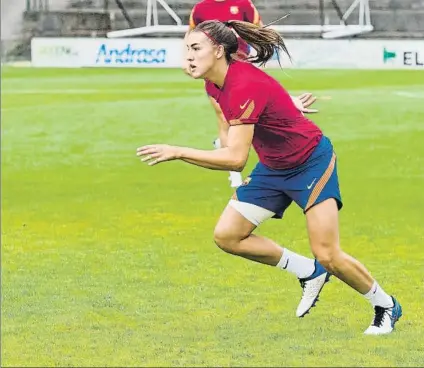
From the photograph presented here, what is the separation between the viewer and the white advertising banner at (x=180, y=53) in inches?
1323

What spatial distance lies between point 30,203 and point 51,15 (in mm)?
27419

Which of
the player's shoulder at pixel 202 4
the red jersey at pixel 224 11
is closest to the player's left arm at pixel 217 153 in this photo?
the red jersey at pixel 224 11

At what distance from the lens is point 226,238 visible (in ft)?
23.8

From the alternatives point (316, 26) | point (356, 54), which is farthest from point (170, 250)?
point (316, 26)

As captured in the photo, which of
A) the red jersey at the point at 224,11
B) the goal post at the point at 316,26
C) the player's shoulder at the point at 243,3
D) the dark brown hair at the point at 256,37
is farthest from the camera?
the goal post at the point at 316,26

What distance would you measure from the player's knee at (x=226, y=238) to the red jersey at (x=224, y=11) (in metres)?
6.04

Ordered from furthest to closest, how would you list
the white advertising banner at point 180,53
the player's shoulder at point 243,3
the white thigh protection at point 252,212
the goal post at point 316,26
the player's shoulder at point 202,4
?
the goal post at point 316,26 < the white advertising banner at point 180,53 < the player's shoulder at point 202,4 < the player's shoulder at point 243,3 < the white thigh protection at point 252,212

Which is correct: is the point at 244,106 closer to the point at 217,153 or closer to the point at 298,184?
the point at 217,153

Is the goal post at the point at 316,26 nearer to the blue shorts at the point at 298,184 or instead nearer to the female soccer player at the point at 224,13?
the female soccer player at the point at 224,13

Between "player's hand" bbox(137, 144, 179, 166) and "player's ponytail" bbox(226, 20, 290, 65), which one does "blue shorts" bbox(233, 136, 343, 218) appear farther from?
"player's hand" bbox(137, 144, 179, 166)

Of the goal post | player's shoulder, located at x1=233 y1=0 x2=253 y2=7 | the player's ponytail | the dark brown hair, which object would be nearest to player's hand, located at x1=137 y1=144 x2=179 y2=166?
the dark brown hair

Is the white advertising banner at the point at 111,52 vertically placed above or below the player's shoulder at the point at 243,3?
below

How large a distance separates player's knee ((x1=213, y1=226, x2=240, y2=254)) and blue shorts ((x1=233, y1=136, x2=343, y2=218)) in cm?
21

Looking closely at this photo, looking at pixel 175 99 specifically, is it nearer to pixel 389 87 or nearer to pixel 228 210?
pixel 389 87
